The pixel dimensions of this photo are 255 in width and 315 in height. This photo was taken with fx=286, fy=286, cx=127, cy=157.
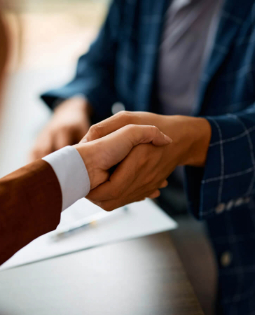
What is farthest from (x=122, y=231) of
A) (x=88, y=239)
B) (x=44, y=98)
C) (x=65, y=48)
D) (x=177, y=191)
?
(x=65, y=48)

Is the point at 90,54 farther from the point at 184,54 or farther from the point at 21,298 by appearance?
the point at 21,298

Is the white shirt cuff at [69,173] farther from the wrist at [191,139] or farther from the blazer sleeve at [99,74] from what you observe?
the blazer sleeve at [99,74]

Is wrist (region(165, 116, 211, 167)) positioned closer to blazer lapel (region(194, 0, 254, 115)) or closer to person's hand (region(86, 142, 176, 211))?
person's hand (region(86, 142, 176, 211))

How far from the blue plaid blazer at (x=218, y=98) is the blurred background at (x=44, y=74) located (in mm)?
45

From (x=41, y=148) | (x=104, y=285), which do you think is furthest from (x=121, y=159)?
(x=41, y=148)

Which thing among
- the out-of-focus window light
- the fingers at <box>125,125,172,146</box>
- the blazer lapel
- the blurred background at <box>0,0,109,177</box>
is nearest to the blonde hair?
the fingers at <box>125,125,172,146</box>

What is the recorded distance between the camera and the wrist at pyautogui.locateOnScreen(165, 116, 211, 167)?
340 mm

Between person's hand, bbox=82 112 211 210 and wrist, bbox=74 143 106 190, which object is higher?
wrist, bbox=74 143 106 190

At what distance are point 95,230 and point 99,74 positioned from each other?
1.52ft

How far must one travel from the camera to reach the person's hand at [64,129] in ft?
1.56

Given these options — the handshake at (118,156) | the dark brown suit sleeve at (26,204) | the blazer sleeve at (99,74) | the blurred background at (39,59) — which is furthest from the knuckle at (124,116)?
the blazer sleeve at (99,74)

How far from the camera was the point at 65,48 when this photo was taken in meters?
1.65

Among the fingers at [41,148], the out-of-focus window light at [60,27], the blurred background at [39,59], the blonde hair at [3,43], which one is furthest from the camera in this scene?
the out-of-focus window light at [60,27]

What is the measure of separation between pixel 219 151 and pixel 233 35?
0.28 m
